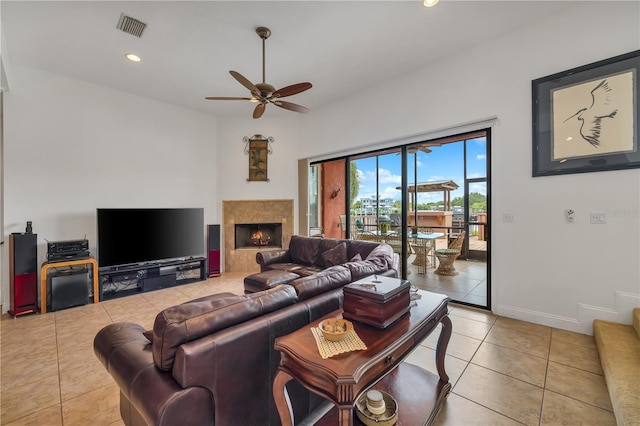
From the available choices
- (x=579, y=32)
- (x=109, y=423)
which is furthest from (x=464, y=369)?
(x=579, y=32)

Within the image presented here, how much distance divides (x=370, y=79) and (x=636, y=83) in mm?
2857

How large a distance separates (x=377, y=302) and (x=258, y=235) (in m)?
4.83

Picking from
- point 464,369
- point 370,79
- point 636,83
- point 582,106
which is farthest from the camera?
point 370,79

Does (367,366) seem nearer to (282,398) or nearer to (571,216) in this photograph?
(282,398)

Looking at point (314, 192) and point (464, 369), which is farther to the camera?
point (314, 192)

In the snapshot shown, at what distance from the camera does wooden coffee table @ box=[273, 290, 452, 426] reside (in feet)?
3.28

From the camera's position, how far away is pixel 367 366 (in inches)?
41.3

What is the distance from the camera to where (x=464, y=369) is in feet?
7.10

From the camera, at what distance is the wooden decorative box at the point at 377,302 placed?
1.35 metres

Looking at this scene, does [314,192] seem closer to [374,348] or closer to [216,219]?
[216,219]

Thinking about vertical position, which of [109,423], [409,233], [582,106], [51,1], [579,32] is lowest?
[109,423]

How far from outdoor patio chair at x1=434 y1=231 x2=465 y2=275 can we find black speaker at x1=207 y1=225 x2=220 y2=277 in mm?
4032

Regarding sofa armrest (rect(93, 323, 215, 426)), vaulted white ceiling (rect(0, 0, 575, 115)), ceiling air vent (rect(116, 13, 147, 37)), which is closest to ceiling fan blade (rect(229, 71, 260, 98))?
vaulted white ceiling (rect(0, 0, 575, 115))

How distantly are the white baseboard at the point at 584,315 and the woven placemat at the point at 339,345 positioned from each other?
2815 mm
